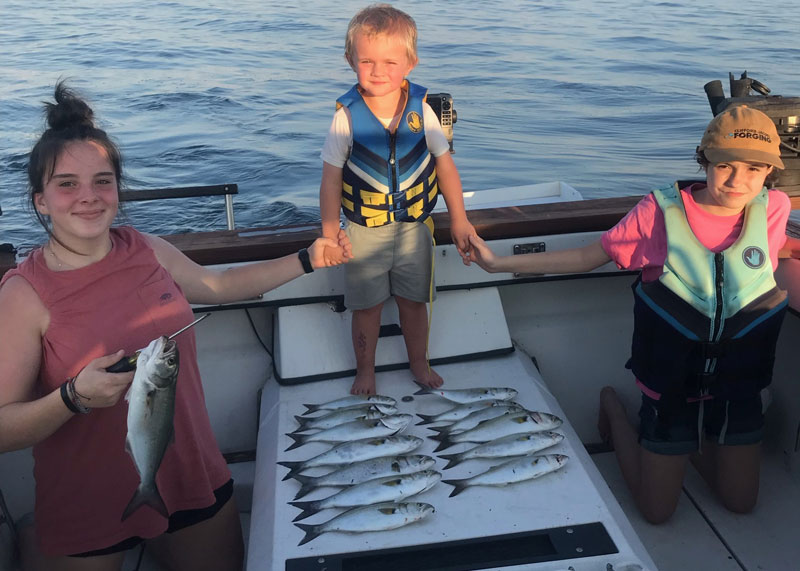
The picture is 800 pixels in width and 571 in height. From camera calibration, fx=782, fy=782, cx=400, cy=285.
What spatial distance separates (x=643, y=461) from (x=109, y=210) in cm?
228

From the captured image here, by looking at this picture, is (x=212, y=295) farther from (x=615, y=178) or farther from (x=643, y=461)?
(x=615, y=178)

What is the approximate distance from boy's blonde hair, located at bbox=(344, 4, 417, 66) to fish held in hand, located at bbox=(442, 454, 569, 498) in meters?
1.66

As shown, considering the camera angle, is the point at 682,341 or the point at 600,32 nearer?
the point at 682,341

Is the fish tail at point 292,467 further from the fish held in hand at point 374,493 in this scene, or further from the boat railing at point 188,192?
the boat railing at point 188,192

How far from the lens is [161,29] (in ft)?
67.4

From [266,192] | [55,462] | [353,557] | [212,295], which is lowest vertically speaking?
[266,192]

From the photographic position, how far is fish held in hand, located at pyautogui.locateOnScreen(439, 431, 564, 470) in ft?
9.75

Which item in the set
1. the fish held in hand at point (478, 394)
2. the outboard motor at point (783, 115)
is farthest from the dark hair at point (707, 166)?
the fish held in hand at point (478, 394)

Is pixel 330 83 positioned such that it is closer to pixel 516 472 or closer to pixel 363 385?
pixel 363 385

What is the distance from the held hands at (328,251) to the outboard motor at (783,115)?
6.22 feet

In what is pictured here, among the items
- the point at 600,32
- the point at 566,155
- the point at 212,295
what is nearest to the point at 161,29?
the point at 600,32

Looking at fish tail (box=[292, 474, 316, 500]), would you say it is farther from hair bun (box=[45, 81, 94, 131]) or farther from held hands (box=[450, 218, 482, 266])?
hair bun (box=[45, 81, 94, 131])

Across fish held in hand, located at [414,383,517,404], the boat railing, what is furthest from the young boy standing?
the boat railing

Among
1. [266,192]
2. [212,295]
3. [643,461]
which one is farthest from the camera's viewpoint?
[266,192]
